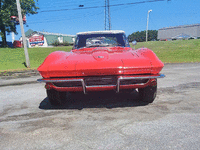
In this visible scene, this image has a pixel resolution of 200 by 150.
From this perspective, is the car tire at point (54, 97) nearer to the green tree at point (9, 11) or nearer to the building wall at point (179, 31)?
the green tree at point (9, 11)

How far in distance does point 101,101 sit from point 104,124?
45.0 inches

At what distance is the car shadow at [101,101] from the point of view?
317 cm

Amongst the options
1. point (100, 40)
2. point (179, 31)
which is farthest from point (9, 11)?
point (179, 31)

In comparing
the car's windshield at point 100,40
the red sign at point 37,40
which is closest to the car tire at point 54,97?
the car's windshield at point 100,40

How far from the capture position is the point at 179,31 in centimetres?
6097

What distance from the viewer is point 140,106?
304 cm

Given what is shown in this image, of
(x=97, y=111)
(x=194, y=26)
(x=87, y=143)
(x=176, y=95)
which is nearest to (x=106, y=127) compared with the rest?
(x=87, y=143)

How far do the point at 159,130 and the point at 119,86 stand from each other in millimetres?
862

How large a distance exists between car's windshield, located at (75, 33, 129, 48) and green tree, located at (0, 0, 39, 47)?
20026 millimetres

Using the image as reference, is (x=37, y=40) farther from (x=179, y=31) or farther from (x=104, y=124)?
(x=104, y=124)

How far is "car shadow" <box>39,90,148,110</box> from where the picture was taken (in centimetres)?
317

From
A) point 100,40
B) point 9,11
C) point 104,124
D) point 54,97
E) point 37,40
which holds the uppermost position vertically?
point 9,11

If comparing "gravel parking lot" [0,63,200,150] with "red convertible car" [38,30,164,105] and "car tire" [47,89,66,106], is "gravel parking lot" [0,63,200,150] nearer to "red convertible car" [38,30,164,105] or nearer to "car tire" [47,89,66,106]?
"car tire" [47,89,66,106]

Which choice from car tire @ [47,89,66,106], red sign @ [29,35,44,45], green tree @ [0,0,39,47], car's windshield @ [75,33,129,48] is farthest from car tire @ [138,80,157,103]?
red sign @ [29,35,44,45]
